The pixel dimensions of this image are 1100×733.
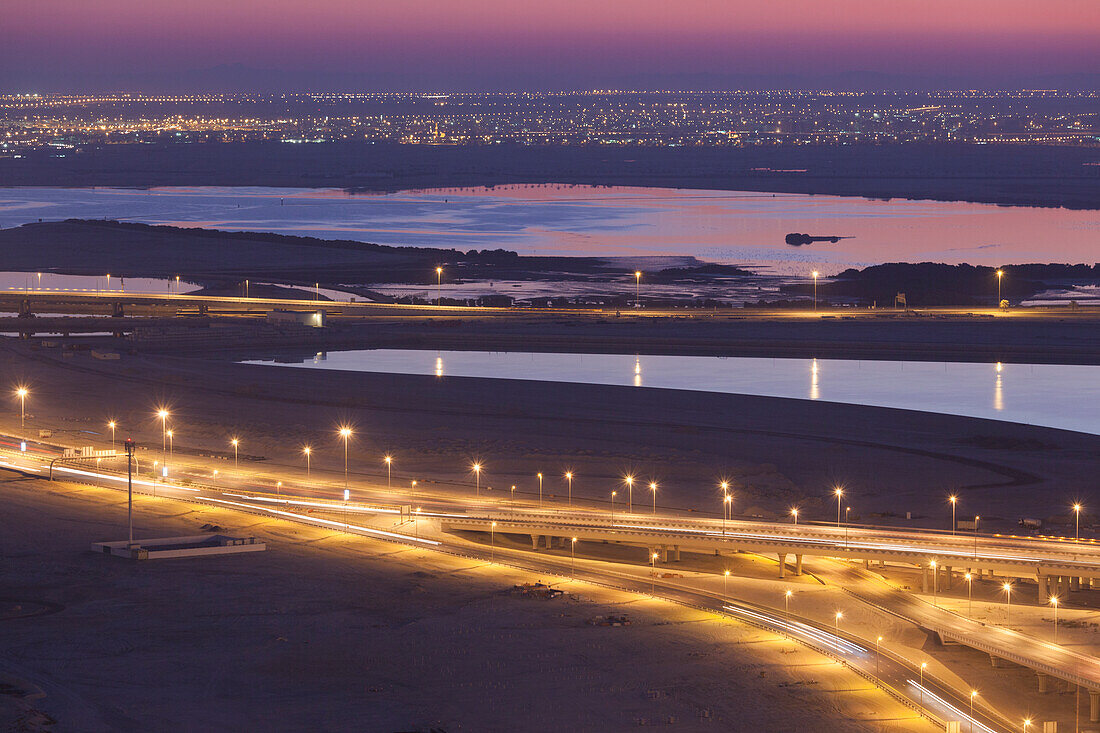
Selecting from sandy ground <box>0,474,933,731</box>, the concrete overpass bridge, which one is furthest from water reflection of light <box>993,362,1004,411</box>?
sandy ground <box>0,474,933,731</box>

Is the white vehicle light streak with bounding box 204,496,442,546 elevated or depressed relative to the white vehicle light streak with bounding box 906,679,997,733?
elevated

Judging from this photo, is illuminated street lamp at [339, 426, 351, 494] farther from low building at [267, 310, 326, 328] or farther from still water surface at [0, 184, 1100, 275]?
still water surface at [0, 184, 1100, 275]

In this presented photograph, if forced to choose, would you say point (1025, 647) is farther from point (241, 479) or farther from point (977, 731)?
point (241, 479)

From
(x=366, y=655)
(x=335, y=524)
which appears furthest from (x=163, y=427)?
(x=366, y=655)

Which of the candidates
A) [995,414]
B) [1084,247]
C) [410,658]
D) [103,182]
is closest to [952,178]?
[1084,247]

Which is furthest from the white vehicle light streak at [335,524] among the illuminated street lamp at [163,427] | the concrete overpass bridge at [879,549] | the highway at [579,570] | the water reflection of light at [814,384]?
the water reflection of light at [814,384]

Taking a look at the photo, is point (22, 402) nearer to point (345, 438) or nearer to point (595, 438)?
point (345, 438)
